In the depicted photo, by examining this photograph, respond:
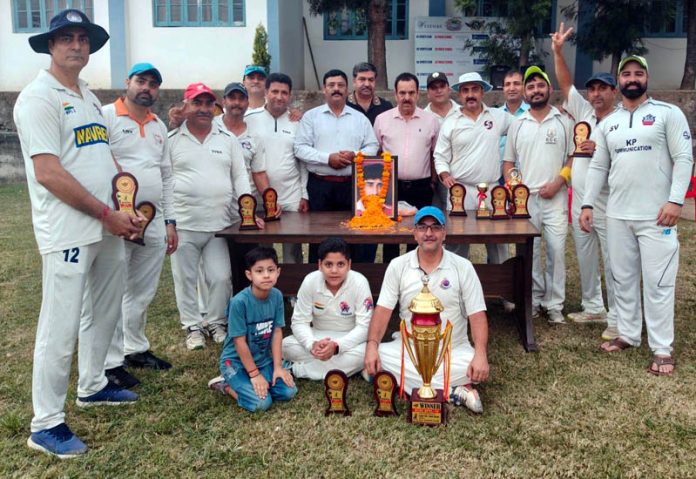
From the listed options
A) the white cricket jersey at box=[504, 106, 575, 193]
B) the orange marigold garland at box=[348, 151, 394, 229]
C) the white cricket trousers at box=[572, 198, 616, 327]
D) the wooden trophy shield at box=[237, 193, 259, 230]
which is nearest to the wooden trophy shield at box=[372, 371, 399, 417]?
the orange marigold garland at box=[348, 151, 394, 229]

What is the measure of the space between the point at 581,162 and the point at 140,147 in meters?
3.25

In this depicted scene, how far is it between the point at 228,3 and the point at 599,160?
36.6ft

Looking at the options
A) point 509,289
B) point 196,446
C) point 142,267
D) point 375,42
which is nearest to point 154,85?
point 142,267

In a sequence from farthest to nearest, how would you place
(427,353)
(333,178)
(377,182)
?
(333,178) → (377,182) → (427,353)

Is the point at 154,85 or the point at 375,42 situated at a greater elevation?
the point at 375,42

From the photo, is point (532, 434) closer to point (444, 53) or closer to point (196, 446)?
point (196, 446)

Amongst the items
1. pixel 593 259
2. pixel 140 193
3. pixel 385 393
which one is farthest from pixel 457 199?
pixel 140 193

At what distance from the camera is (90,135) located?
3176 millimetres

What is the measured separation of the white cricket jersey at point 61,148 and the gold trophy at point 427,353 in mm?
1640

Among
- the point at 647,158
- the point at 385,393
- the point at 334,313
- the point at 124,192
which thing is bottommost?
the point at 385,393

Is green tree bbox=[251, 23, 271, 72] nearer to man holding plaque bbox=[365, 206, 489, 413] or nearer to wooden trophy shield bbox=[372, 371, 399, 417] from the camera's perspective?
man holding plaque bbox=[365, 206, 489, 413]

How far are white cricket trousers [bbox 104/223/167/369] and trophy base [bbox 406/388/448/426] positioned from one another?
183cm

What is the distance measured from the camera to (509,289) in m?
4.88

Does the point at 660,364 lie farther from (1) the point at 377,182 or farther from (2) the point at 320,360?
(1) the point at 377,182
